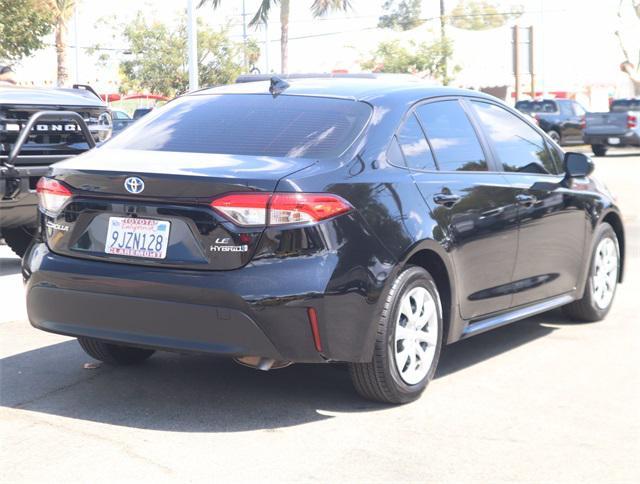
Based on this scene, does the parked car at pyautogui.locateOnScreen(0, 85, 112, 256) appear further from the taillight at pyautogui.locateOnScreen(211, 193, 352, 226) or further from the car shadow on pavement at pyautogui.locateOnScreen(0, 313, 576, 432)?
the taillight at pyautogui.locateOnScreen(211, 193, 352, 226)

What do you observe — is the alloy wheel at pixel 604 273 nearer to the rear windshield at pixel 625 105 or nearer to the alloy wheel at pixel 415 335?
the alloy wheel at pixel 415 335

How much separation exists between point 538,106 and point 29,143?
29115mm

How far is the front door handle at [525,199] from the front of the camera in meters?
6.55

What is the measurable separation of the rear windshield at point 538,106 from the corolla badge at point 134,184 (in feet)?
107

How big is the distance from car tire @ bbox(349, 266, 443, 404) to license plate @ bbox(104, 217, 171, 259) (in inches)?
41.7

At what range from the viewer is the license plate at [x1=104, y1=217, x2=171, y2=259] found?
5.15 meters

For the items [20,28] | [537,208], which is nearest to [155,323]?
[537,208]

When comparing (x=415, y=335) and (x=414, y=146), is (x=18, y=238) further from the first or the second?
(x=415, y=335)

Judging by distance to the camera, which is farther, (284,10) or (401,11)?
(401,11)

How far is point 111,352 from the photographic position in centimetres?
622

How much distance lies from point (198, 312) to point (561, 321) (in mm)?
3575

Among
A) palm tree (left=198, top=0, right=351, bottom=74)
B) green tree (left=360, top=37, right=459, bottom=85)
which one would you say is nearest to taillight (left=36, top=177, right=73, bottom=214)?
palm tree (left=198, top=0, right=351, bottom=74)

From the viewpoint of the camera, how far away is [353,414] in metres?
5.38

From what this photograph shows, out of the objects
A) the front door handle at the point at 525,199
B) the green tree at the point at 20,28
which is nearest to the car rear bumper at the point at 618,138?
the green tree at the point at 20,28
